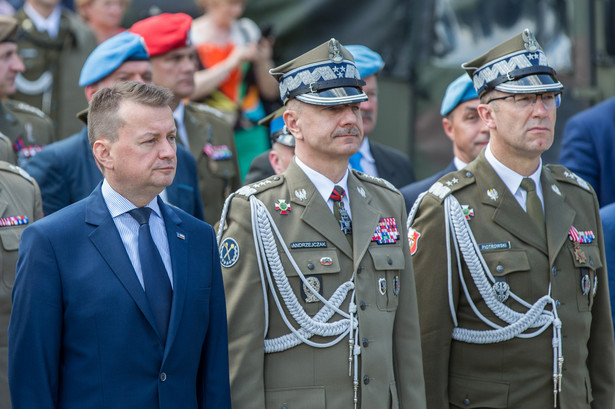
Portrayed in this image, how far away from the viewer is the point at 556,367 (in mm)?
3811

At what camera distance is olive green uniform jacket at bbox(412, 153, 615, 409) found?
12.6 feet

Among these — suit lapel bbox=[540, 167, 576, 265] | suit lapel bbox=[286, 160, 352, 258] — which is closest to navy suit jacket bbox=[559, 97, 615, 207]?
suit lapel bbox=[540, 167, 576, 265]

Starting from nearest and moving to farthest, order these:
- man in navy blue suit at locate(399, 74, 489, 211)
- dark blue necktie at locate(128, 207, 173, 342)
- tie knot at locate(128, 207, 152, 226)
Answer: dark blue necktie at locate(128, 207, 173, 342) → tie knot at locate(128, 207, 152, 226) → man in navy blue suit at locate(399, 74, 489, 211)

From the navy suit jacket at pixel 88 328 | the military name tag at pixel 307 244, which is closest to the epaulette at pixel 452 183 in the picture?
the military name tag at pixel 307 244

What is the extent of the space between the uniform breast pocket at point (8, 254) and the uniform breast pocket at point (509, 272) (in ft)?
6.45

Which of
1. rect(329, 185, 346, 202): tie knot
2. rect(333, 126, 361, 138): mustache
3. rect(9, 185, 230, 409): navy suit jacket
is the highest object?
rect(333, 126, 361, 138): mustache

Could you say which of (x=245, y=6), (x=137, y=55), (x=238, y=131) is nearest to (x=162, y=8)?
(x=245, y=6)

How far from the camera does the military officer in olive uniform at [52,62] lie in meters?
6.71

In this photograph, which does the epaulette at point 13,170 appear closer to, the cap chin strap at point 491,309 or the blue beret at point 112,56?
the blue beret at point 112,56

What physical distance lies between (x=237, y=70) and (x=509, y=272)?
3492mm

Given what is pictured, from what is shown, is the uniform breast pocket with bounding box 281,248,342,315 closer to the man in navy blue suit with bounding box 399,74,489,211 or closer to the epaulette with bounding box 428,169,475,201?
the epaulette with bounding box 428,169,475,201

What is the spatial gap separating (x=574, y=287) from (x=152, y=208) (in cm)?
183

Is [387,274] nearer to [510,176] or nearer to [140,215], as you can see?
[510,176]

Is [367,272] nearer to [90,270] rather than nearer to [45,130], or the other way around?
[90,270]
